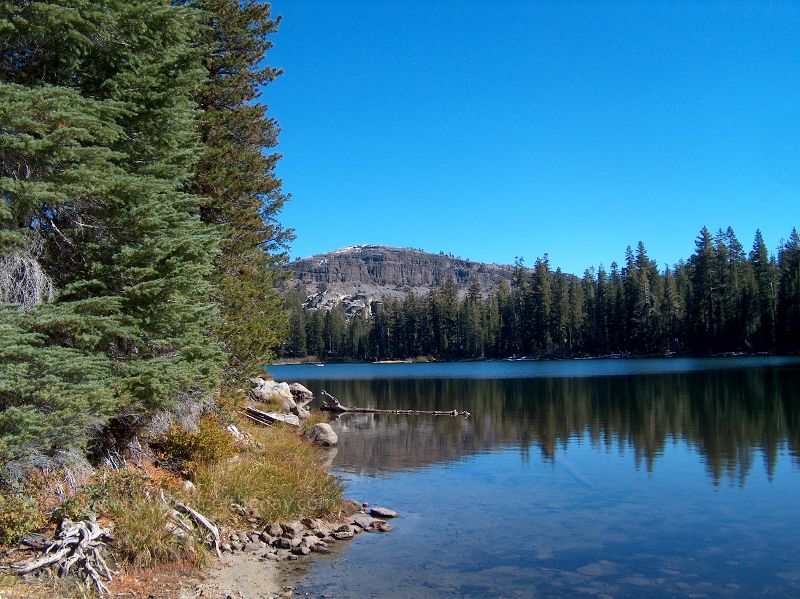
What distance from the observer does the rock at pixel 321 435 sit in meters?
26.8

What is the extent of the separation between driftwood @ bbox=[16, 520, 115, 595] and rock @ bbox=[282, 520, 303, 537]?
448 centimetres

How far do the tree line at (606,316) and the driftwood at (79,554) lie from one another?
301ft

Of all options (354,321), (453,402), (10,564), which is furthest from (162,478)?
(354,321)

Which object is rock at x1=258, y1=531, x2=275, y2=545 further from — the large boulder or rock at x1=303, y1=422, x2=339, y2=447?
the large boulder

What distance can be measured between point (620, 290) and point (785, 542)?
11229 centimetres

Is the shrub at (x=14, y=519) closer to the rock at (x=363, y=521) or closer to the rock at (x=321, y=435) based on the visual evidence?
the rock at (x=363, y=521)

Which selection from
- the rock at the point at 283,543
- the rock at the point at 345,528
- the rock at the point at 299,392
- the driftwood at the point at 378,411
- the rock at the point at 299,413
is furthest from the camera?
the rock at the point at 299,392

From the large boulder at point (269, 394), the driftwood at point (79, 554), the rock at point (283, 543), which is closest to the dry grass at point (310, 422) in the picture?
the large boulder at point (269, 394)

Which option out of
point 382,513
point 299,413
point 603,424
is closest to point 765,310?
point 603,424

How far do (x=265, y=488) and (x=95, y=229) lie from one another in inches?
265

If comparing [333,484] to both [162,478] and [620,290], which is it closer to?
[162,478]

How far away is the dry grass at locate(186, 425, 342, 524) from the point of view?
42.2 feet

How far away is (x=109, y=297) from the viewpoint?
34.5 ft

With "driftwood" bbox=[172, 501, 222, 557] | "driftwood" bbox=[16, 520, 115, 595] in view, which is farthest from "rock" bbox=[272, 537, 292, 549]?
A: "driftwood" bbox=[16, 520, 115, 595]
